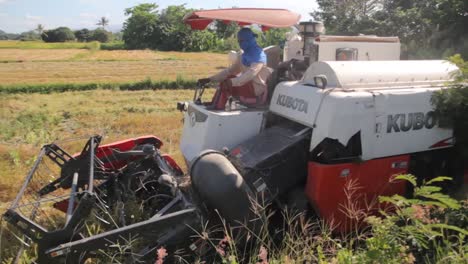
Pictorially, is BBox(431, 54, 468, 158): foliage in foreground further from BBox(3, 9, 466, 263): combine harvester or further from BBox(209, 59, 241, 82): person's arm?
BBox(209, 59, 241, 82): person's arm

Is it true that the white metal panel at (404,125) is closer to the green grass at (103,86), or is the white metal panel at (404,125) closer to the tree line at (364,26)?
the tree line at (364,26)

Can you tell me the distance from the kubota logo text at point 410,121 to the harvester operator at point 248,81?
153cm

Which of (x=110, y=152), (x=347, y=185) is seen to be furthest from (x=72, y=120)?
(x=347, y=185)

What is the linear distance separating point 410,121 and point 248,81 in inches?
70.1

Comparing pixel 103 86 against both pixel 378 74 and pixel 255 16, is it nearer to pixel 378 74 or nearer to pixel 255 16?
pixel 255 16

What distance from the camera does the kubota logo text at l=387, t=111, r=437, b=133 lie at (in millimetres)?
4457

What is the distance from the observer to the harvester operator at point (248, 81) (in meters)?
5.22

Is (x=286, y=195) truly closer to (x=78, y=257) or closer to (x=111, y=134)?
(x=78, y=257)

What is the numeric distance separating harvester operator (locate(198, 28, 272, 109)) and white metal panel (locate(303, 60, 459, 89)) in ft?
1.99


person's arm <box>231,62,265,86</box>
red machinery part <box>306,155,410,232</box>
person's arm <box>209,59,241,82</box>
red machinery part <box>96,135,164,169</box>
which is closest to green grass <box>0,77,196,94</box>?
person's arm <box>209,59,241,82</box>

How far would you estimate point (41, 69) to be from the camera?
35156 millimetres

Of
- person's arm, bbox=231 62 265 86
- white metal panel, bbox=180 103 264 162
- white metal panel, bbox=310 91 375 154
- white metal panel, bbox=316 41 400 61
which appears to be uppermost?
white metal panel, bbox=316 41 400 61

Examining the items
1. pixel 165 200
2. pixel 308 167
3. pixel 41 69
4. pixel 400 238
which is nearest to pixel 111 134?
pixel 165 200

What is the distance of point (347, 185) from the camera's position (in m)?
4.30
